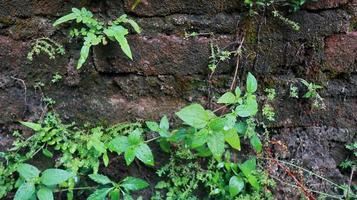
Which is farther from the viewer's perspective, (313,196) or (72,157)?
(313,196)

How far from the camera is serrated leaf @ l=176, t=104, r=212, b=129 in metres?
1.54

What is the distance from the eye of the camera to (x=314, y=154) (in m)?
1.90

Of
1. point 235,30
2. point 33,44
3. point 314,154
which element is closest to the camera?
point 33,44

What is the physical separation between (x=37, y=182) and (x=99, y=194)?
0.24m

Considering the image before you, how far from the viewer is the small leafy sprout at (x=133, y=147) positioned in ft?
5.19

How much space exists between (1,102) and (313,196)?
1472 mm

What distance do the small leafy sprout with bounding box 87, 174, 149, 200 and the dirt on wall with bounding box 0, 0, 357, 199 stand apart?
276 mm

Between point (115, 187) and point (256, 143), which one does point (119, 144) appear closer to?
point (115, 187)

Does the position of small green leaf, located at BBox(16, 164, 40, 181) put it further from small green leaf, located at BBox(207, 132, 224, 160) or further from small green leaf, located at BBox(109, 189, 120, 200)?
small green leaf, located at BBox(207, 132, 224, 160)

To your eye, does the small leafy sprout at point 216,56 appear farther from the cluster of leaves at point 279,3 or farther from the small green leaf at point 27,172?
the small green leaf at point 27,172

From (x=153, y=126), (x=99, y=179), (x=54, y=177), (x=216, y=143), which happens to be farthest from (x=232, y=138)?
(x=54, y=177)

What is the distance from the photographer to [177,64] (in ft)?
5.76

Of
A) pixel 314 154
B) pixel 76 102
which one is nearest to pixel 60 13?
pixel 76 102

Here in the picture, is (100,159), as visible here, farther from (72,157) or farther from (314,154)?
(314,154)
